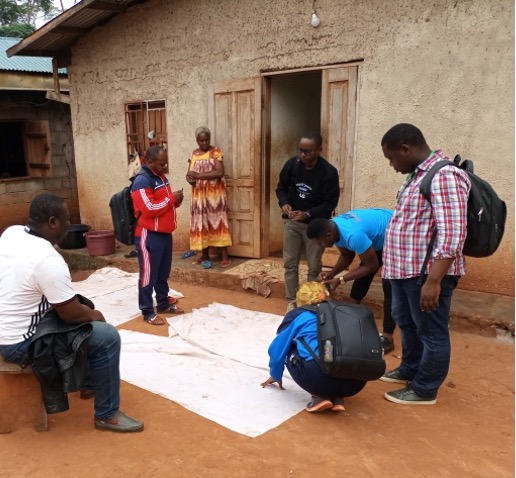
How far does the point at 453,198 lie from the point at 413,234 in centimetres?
37

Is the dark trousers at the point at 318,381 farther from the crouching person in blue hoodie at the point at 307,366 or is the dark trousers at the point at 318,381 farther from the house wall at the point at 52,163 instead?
the house wall at the point at 52,163

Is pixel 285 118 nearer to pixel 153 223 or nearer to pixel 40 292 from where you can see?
pixel 153 223

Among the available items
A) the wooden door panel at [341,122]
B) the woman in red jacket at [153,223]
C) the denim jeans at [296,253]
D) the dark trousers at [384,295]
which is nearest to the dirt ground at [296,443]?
the dark trousers at [384,295]

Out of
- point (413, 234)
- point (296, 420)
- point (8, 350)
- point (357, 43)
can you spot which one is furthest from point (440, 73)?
point (8, 350)

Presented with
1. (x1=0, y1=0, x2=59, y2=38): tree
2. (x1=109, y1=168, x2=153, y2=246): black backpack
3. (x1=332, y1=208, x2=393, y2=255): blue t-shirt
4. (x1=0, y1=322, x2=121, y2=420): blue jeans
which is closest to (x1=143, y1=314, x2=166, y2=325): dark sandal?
(x1=109, y1=168, x2=153, y2=246): black backpack

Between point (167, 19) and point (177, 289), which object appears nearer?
point (177, 289)

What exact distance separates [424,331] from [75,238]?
20.9 ft

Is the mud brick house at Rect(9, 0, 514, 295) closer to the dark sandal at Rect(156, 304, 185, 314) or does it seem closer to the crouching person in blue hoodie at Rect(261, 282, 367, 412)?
the dark sandal at Rect(156, 304, 185, 314)

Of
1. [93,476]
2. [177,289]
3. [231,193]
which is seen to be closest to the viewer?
[93,476]

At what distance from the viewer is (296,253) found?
16.5ft

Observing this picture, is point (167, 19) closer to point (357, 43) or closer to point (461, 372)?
point (357, 43)

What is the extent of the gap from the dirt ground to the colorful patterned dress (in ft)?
10.3

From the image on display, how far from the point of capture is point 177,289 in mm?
6195

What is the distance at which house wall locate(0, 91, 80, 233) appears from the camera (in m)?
9.73
